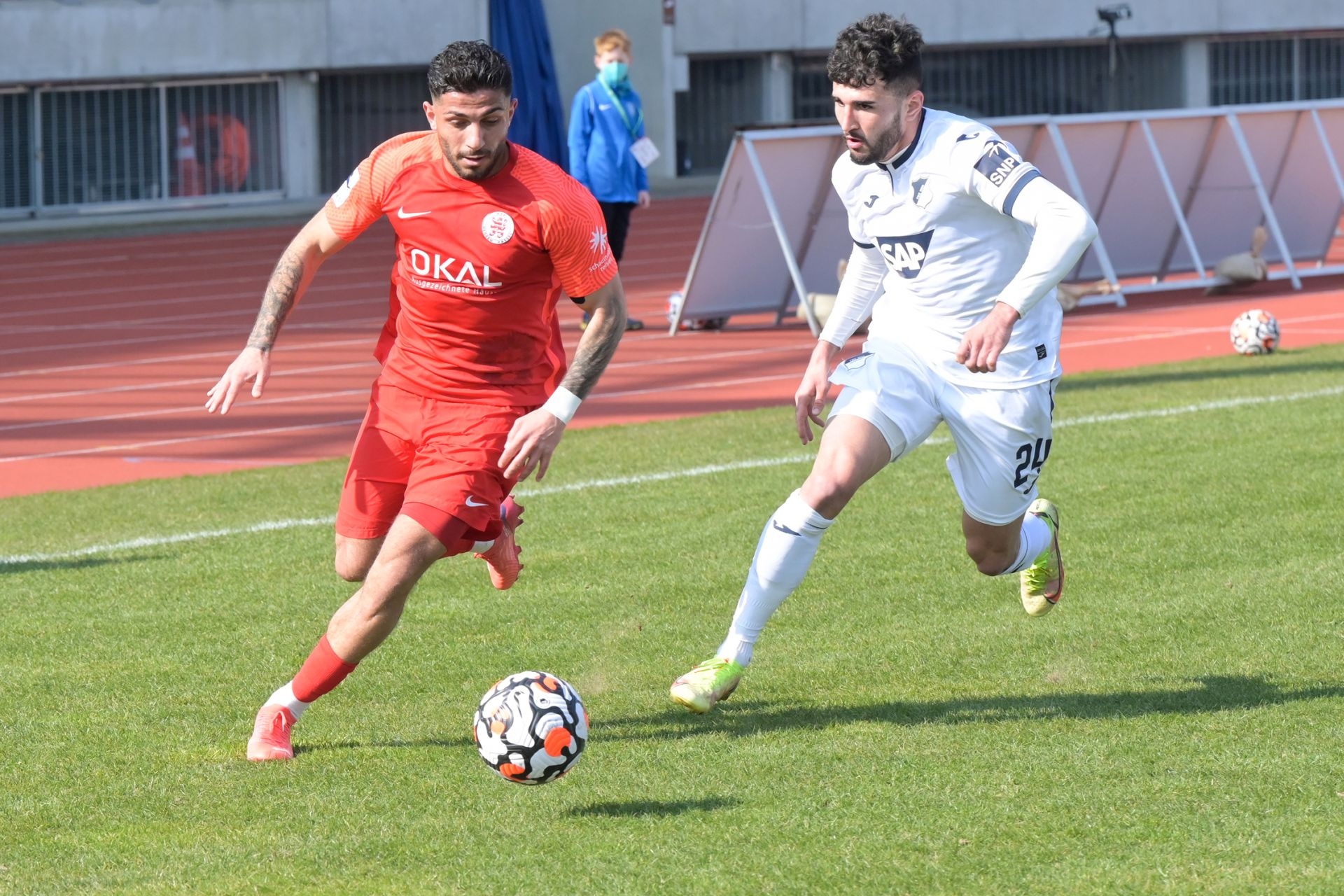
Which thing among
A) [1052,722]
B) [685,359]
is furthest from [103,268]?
[1052,722]

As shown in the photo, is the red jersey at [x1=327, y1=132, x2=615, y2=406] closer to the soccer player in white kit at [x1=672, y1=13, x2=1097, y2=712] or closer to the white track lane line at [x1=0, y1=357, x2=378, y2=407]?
the soccer player in white kit at [x1=672, y1=13, x2=1097, y2=712]

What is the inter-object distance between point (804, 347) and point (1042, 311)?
937cm

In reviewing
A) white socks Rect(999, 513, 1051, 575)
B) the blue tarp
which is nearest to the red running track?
the blue tarp

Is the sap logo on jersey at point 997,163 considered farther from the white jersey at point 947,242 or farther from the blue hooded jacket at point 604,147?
the blue hooded jacket at point 604,147

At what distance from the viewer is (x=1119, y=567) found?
736 centimetres

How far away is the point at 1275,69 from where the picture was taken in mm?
43500

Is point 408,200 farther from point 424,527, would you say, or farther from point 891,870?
point 891,870

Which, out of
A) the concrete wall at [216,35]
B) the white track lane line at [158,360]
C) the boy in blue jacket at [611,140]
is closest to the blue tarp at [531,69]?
the white track lane line at [158,360]

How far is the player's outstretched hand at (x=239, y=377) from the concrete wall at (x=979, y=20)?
1207 inches

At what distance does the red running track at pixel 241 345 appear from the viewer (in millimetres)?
A: 11953

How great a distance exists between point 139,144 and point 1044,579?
84.6 feet

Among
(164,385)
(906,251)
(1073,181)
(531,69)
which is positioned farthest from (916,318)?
(531,69)

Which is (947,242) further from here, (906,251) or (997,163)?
(997,163)

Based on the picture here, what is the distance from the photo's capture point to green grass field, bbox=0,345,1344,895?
A: 14.0 ft
